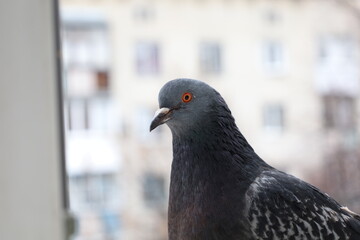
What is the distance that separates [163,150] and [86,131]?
6.01 ft

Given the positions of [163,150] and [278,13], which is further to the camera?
[278,13]

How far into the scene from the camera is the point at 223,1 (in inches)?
397

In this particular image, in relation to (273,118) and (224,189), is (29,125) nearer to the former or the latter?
(224,189)

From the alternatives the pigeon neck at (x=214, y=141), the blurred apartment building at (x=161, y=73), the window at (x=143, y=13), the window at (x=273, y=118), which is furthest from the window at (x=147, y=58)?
the pigeon neck at (x=214, y=141)

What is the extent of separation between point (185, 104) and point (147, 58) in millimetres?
8495

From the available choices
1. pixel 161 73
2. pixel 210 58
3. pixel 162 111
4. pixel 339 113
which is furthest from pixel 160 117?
pixel 210 58

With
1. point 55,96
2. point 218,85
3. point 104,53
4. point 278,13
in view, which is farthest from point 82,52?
point 55,96

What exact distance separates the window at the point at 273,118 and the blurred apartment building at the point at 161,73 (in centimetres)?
1

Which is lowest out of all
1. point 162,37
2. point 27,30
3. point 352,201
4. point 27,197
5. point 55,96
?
point 352,201

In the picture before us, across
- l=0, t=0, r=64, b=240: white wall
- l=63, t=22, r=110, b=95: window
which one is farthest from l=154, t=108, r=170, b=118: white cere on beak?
l=63, t=22, r=110, b=95: window

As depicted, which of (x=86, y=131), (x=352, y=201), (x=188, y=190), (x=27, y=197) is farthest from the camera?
(x=86, y=131)

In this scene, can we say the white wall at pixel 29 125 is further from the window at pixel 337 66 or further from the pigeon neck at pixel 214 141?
Result: the window at pixel 337 66

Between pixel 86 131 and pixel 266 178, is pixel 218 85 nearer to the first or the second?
pixel 86 131

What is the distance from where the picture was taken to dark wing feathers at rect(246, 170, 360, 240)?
1.43 m
